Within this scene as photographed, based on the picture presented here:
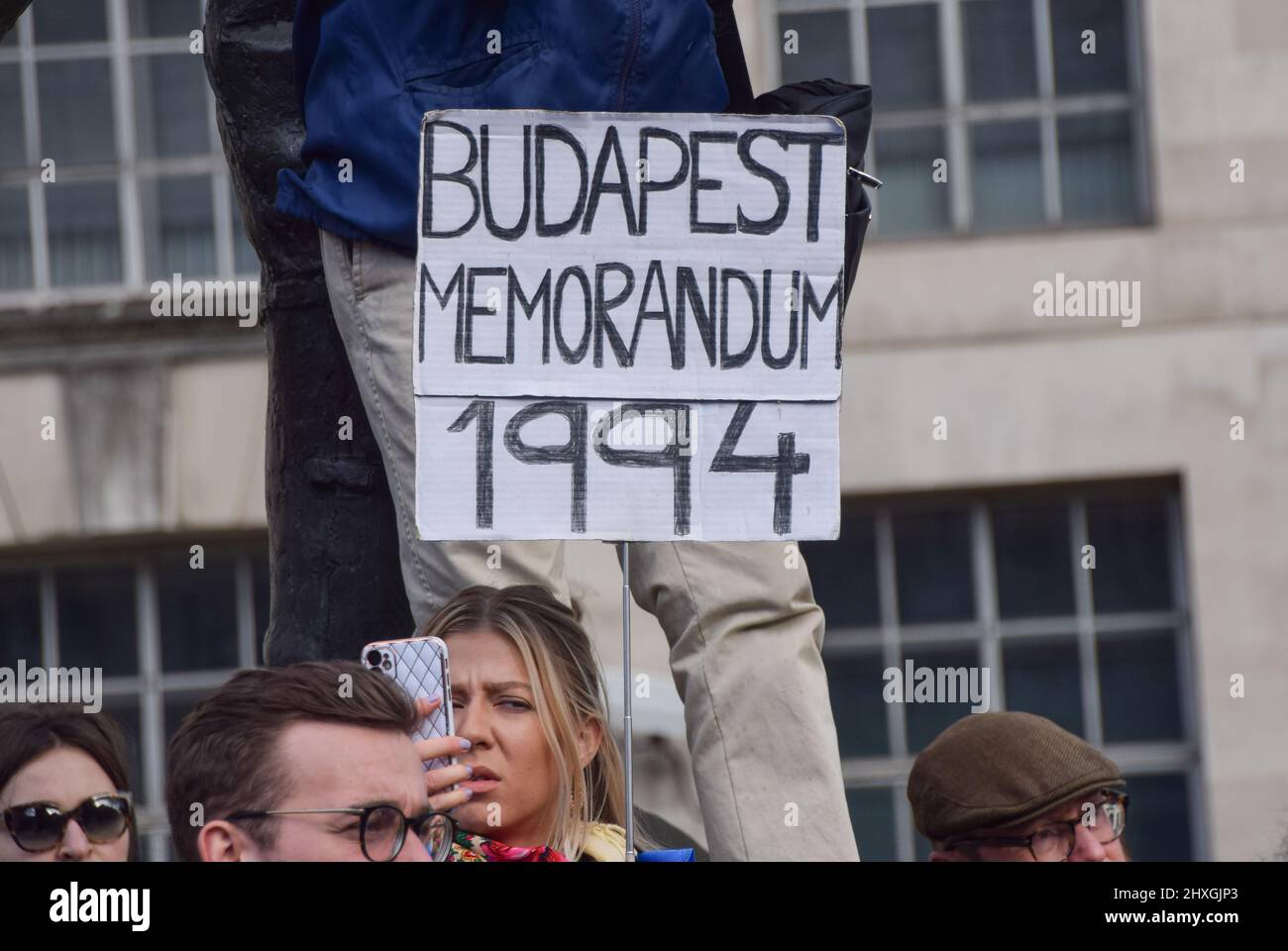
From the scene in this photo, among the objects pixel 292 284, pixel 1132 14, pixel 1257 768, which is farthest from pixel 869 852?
pixel 292 284

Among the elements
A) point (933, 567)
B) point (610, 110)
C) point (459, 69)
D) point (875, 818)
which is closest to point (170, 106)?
point (933, 567)

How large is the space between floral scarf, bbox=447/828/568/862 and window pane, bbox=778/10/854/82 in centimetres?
759

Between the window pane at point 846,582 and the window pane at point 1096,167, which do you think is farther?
the window pane at point 1096,167

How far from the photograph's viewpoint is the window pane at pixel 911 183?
434 inches

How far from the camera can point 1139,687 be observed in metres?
10.6

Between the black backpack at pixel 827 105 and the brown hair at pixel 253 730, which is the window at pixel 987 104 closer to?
the black backpack at pixel 827 105

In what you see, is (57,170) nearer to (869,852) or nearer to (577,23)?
(869,852)

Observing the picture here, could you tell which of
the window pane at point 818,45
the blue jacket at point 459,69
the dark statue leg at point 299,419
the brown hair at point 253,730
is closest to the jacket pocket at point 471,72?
the blue jacket at point 459,69

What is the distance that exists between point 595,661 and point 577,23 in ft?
3.30

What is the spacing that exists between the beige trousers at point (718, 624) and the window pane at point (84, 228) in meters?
7.39

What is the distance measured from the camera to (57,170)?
11273 millimetres

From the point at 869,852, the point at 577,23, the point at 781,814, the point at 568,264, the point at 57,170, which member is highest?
the point at 57,170

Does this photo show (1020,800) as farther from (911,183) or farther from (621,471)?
(911,183)
